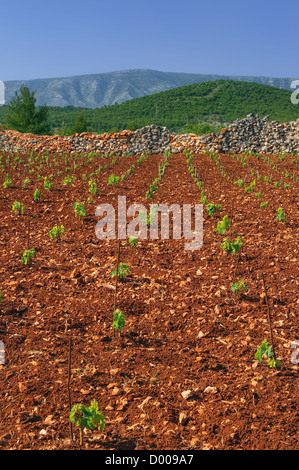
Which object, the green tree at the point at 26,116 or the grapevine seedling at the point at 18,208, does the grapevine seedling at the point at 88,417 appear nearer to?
the grapevine seedling at the point at 18,208

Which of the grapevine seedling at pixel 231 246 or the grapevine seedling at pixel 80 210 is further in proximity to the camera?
the grapevine seedling at pixel 80 210

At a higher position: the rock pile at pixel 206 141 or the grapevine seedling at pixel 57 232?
the rock pile at pixel 206 141

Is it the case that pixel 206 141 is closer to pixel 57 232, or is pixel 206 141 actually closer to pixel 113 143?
pixel 113 143

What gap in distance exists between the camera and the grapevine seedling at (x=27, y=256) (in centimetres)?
691

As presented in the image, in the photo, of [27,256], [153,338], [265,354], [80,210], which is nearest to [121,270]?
[153,338]

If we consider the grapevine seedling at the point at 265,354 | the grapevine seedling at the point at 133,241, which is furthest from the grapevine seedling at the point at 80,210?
the grapevine seedling at the point at 265,354

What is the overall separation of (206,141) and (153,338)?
20.8m

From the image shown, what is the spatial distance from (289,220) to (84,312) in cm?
609

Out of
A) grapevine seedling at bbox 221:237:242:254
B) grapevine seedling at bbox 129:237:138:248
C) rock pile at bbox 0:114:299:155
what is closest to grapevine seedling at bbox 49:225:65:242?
grapevine seedling at bbox 129:237:138:248

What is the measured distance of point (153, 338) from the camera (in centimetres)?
501

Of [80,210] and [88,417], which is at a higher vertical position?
[80,210]

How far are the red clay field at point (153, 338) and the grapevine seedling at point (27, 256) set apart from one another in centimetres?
3
